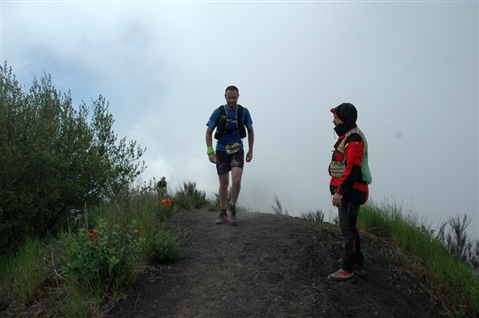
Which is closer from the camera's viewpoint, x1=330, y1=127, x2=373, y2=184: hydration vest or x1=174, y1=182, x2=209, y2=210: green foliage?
→ x1=330, y1=127, x2=373, y2=184: hydration vest

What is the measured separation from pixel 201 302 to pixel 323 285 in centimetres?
131

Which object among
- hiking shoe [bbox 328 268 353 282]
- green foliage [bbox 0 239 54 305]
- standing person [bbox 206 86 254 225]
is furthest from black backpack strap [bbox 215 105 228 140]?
green foliage [bbox 0 239 54 305]

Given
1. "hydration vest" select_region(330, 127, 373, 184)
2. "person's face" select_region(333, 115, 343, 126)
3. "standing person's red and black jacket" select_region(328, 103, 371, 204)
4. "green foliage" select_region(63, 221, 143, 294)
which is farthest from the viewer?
"person's face" select_region(333, 115, 343, 126)

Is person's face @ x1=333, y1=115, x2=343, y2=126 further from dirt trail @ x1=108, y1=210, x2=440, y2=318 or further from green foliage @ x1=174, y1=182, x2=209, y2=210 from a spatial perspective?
green foliage @ x1=174, y1=182, x2=209, y2=210

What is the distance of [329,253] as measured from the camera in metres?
4.95

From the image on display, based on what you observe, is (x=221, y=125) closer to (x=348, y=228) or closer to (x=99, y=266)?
(x=348, y=228)

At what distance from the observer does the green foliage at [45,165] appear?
853 cm

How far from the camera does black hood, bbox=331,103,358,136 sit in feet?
14.0

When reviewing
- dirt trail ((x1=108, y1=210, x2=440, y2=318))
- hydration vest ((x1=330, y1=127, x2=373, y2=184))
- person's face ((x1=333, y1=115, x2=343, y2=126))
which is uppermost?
person's face ((x1=333, y1=115, x2=343, y2=126))

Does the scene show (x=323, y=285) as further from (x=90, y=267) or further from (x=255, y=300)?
(x=90, y=267)

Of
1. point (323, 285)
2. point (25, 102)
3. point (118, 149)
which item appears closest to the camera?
point (323, 285)

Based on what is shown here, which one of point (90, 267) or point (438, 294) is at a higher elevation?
point (90, 267)

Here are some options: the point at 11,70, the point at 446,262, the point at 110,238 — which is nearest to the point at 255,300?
the point at 110,238

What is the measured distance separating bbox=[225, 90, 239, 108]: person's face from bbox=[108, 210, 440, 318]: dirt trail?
1.85 m
